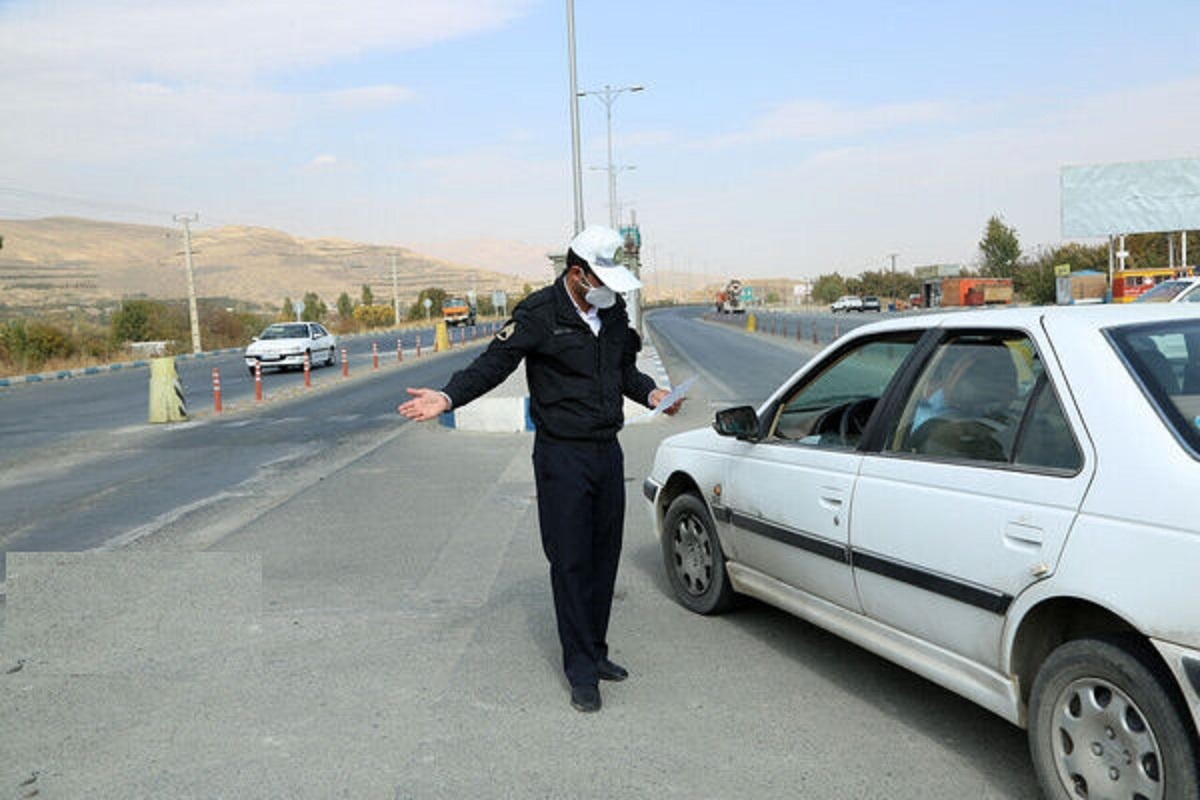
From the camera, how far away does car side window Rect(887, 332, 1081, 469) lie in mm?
3262

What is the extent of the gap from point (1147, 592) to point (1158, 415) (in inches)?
21.1

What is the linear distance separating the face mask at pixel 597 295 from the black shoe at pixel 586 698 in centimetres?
156

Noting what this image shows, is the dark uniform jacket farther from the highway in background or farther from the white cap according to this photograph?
the highway in background

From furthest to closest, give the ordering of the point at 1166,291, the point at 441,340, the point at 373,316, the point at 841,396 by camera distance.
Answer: the point at 373,316, the point at 441,340, the point at 1166,291, the point at 841,396

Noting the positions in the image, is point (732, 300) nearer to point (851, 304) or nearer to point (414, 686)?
point (851, 304)

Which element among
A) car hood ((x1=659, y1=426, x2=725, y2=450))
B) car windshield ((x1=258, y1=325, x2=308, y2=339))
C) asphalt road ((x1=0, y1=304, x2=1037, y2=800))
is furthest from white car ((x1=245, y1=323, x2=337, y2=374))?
car hood ((x1=659, y1=426, x2=725, y2=450))

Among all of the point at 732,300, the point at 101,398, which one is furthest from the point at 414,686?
the point at 732,300

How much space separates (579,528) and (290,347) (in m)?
28.1

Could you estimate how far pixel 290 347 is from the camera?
100 ft

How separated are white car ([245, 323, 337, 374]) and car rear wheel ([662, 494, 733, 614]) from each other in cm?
2498

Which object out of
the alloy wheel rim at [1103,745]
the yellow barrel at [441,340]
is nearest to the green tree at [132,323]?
the yellow barrel at [441,340]

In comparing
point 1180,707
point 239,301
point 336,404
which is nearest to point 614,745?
point 1180,707

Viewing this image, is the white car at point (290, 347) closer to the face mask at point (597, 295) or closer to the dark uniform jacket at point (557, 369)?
the dark uniform jacket at point (557, 369)

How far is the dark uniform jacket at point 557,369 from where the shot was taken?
163 inches
